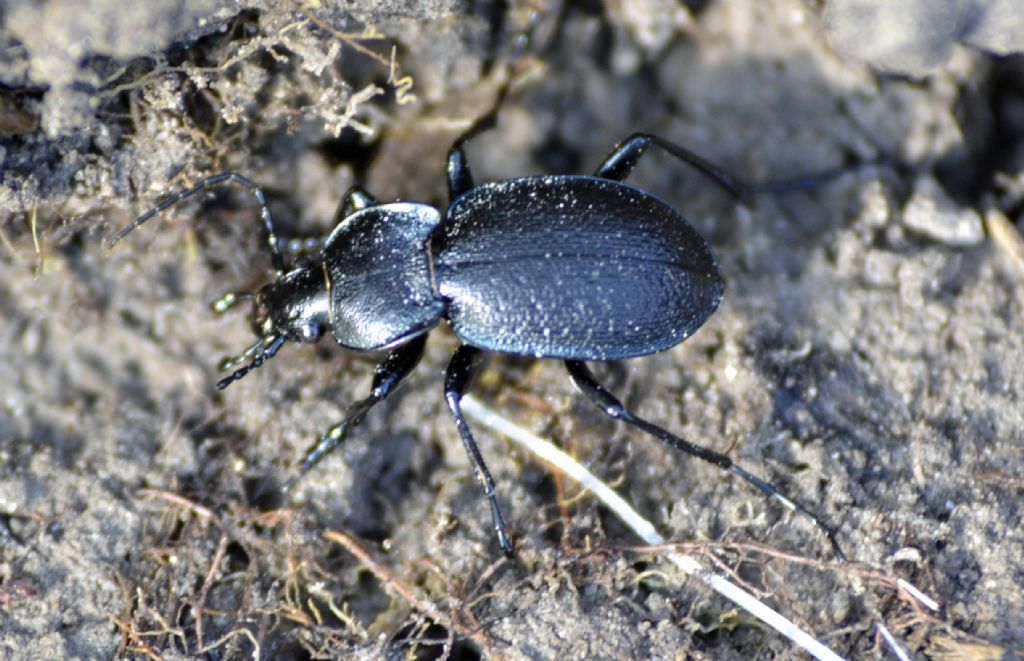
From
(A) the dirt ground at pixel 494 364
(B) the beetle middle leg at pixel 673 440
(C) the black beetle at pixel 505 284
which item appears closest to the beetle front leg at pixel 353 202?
(C) the black beetle at pixel 505 284

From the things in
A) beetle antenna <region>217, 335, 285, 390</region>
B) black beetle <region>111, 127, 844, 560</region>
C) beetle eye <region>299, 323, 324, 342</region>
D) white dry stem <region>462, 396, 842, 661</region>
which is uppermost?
black beetle <region>111, 127, 844, 560</region>

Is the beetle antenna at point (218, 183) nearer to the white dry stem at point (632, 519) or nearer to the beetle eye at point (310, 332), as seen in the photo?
the beetle eye at point (310, 332)

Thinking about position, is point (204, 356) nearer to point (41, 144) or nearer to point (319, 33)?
point (41, 144)

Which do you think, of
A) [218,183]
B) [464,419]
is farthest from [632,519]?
[218,183]

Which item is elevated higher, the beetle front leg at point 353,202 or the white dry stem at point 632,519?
the beetle front leg at point 353,202

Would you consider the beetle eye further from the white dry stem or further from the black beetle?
the white dry stem

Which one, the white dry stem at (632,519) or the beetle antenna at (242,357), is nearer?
the white dry stem at (632,519)

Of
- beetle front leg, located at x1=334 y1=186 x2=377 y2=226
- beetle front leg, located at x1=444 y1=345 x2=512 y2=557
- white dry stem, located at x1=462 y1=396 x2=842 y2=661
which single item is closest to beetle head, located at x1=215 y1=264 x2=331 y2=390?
beetle front leg, located at x1=334 y1=186 x2=377 y2=226

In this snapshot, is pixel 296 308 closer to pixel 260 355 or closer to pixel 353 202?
pixel 260 355
